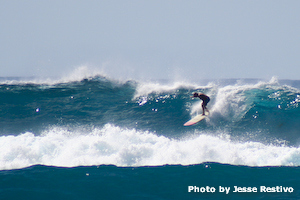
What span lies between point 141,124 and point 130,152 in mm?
4140

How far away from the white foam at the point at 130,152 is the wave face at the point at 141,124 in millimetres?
35

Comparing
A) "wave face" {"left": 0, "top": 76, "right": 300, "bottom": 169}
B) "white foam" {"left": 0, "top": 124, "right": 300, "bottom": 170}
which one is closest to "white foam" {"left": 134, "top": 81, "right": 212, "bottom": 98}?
"wave face" {"left": 0, "top": 76, "right": 300, "bottom": 169}

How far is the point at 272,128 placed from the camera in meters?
11.5

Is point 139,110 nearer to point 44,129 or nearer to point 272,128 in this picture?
point 44,129

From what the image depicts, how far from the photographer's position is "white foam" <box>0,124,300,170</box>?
7.73 meters

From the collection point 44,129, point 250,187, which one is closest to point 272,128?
point 250,187

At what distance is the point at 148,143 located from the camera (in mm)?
8930

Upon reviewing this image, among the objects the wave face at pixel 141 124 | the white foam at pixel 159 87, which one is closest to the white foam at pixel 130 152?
the wave face at pixel 141 124

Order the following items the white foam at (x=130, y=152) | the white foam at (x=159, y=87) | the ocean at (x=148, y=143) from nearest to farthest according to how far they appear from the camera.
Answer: the ocean at (x=148, y=143), the white foam at (x=130, y=152), the white foam at (x=159, y=87)

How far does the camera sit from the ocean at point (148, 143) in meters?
6.04

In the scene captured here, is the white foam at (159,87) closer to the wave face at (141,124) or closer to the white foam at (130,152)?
the wave face at (141,124)

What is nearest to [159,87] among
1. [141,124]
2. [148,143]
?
[141,124]

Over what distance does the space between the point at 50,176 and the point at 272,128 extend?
34.5 feet

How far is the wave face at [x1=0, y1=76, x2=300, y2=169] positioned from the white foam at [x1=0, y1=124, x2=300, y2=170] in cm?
3
